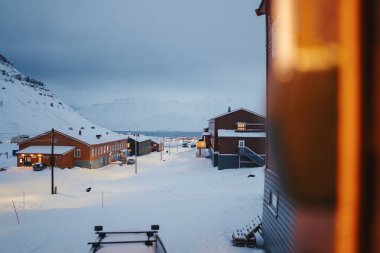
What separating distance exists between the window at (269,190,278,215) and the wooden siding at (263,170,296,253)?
102 millimetres

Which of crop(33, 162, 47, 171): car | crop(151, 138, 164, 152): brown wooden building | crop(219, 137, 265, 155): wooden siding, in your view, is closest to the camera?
crop(219, 137, 265, 155): wooden siding

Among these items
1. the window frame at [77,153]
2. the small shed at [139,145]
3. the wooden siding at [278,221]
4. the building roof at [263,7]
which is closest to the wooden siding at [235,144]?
the window frame at [77,153]

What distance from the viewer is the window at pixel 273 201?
1018cm

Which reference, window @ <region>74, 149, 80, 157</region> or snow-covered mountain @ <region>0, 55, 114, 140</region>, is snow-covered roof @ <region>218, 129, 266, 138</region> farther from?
snow-covered mountain @ <region>0, 55, 114, 140</region>

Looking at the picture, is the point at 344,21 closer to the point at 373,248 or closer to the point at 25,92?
the point at 373,248

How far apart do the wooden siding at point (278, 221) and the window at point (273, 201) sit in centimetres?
10

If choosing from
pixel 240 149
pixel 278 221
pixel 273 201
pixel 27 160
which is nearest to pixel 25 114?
pixel 27 160

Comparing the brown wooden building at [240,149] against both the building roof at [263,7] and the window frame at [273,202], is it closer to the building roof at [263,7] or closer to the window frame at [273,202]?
the window frame at [273,202]

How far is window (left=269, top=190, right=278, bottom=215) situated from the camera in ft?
33.4

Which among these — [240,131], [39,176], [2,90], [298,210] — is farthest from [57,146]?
[2,90]

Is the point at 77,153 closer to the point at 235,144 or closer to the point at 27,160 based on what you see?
the point at 27,160

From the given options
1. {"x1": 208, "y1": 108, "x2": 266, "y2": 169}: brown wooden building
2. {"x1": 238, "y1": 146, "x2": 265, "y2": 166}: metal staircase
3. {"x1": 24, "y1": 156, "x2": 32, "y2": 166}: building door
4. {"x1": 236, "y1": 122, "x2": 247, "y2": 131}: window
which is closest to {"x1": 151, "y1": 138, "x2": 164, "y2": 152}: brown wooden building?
{"x1": 24, "y1": 156, "x2": 32, "y2": 166}: building door

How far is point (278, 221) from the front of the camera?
31.7ft

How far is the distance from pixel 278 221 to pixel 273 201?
1.16 metres
